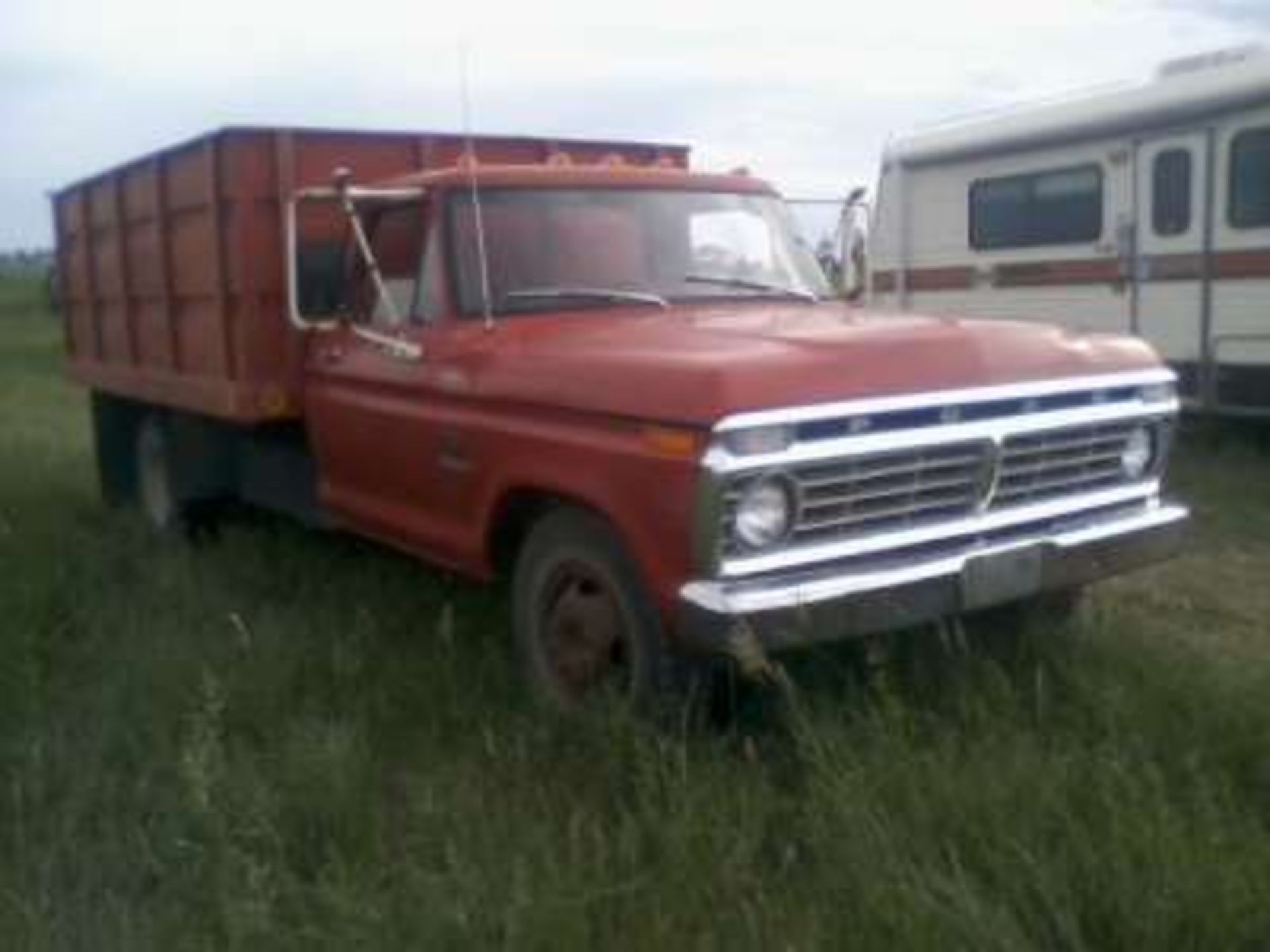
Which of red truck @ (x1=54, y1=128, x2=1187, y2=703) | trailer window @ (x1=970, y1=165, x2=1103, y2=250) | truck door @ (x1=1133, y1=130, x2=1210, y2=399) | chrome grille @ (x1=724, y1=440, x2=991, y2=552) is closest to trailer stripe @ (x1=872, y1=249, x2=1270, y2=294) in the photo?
truck door @ (x1=1133, y1=130, x2=1210, y2=399)

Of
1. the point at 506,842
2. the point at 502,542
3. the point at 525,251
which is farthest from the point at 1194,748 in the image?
the point at 525,251

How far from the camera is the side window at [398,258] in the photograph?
615 centimetres

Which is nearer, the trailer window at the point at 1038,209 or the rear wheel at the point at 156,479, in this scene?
the rear wheel at the point at 156,479

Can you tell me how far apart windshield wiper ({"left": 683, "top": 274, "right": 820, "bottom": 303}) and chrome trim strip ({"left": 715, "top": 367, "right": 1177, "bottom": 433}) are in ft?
4.43

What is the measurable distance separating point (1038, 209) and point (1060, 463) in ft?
24.2

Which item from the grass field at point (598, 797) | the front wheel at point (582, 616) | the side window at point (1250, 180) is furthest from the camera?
the side window at point (1250, 180)

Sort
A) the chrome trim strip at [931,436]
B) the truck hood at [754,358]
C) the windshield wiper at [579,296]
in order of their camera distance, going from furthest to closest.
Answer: the windshield wiper at [579,296]
the truck hood at [754,358]
the chrome trim strip at [931,436]

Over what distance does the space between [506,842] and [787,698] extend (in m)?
1.03

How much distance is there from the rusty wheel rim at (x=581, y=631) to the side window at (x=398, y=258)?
1.54m

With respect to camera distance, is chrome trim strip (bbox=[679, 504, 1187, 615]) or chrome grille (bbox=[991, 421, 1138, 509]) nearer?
chrome trim strip (bbox=[679, 504, 1187, 615])

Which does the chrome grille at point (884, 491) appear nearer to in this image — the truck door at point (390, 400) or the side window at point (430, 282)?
the truck door at point (390, 400)

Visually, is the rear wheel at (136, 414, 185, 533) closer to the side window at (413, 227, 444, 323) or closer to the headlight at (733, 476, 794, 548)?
the side window at (413, 227, 444, 323)

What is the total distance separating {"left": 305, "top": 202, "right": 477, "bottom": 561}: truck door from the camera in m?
5.83

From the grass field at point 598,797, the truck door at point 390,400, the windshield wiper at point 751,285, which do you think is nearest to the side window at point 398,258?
the truck door at point 390,400
